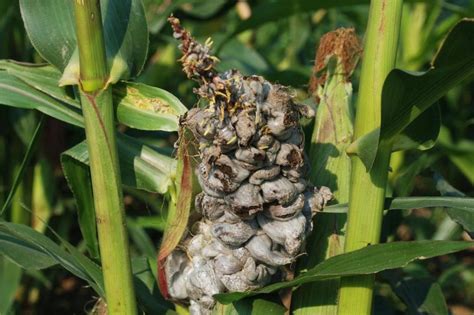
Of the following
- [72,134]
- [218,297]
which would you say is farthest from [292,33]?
[218,297]

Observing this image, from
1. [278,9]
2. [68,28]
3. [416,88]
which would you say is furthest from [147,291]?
[278,9]

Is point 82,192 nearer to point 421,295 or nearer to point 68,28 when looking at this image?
point 68,28

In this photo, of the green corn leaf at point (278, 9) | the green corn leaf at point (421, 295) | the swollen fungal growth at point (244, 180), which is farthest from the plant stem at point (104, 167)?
the green corn leaf at point (278, 9)

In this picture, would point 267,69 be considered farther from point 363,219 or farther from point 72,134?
point 363,219

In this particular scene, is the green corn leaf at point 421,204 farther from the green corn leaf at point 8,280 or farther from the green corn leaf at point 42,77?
the green corn leaf at point 8,280

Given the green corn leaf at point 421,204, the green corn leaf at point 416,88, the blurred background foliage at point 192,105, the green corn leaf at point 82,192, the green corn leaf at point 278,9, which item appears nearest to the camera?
the green corn leaf at point 416,88
